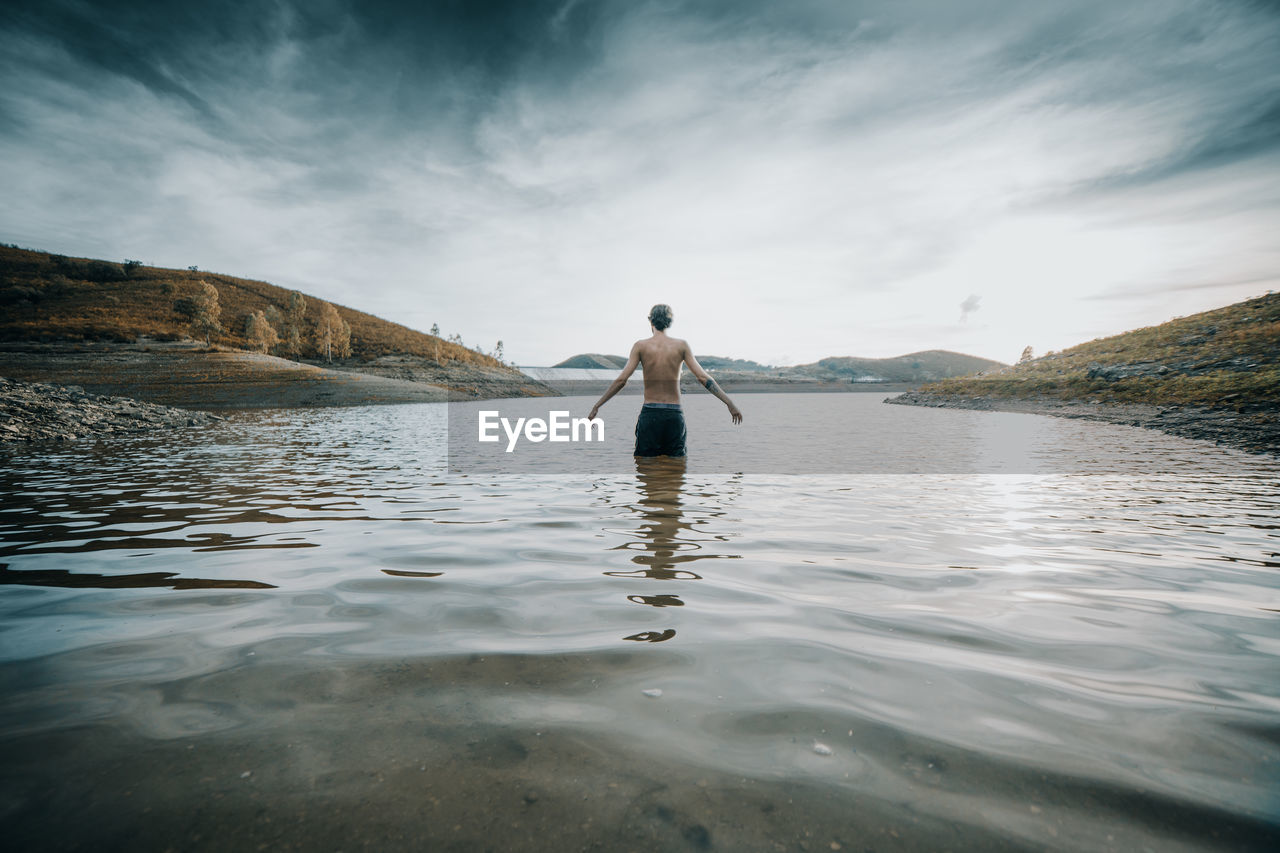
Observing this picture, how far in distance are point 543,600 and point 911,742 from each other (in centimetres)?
240

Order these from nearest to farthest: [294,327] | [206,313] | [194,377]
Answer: [194,377]
[206,313]
[294,327]

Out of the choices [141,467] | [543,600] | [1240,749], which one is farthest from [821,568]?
[141,467]

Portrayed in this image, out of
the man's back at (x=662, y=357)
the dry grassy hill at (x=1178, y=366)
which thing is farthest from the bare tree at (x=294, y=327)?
the man's back at (x=662, y=357)

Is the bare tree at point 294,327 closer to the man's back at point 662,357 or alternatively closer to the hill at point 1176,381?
the hill at point 1176,381

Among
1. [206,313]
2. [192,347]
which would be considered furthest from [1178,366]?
[206,313]

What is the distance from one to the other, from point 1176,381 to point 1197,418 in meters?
8.70

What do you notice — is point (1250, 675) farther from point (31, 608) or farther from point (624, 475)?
point (624, 475)

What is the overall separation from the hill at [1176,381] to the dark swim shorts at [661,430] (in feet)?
47.4

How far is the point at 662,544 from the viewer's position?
5.36 meters

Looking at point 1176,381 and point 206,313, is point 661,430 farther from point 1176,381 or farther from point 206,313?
point 206,313

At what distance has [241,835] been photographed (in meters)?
1.60

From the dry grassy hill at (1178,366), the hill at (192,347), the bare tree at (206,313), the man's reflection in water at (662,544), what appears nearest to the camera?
the man's reflection in water at (662,544)

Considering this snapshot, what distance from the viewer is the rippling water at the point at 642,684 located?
66.5 inches

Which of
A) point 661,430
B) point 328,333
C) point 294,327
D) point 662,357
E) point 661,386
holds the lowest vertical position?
point 661,430
